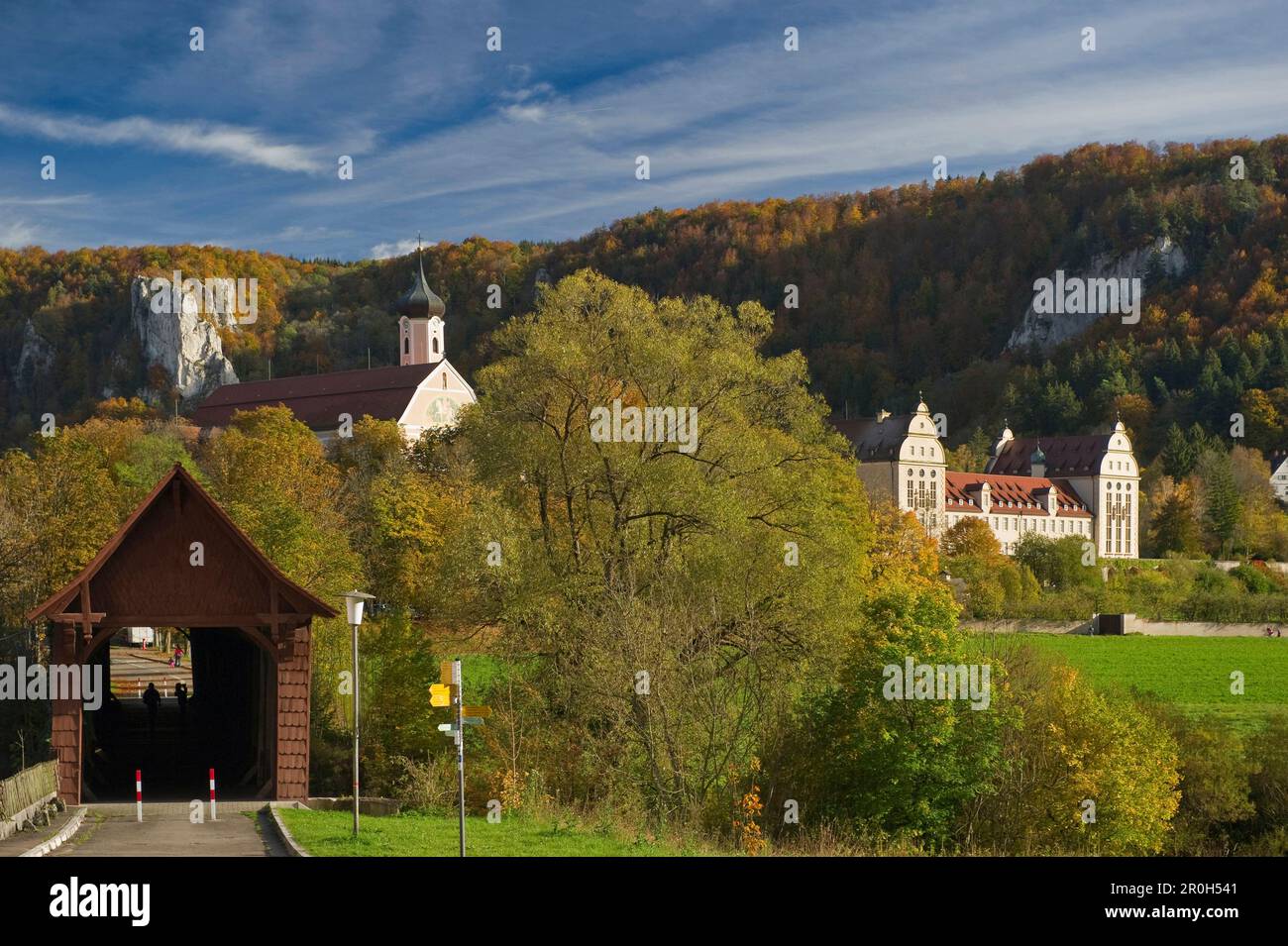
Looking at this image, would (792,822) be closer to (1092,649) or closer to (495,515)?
(495,515)

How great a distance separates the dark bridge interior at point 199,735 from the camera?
91.7ft

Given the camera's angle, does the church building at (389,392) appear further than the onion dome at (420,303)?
No

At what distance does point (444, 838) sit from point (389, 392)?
105193 mm

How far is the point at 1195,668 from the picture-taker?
2474 inches

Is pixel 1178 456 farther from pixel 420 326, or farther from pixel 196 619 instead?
pixel 196 619
